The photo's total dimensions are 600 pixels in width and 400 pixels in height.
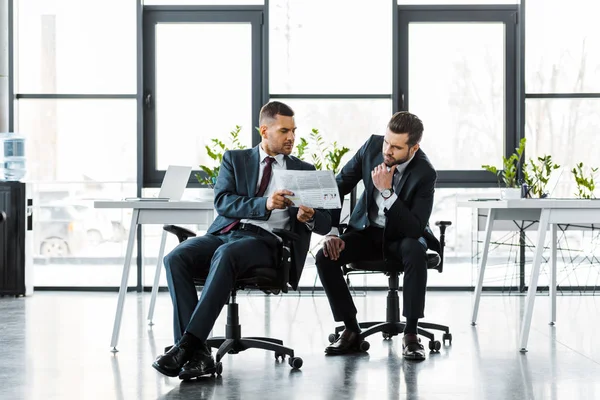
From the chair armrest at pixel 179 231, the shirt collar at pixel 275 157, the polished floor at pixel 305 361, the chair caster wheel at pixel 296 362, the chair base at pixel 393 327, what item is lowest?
the polished floor at pixel 305 361

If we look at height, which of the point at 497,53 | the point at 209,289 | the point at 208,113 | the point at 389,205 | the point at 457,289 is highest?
the point at 497,53

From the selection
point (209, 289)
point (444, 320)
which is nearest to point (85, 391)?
point (209, 289)

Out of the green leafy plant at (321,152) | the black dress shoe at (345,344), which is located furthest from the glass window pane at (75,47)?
the black dress shoe at (345,344)

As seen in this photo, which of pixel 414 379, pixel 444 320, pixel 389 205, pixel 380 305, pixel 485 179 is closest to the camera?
pixel 414 379

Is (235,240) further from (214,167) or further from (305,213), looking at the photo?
(214,167)

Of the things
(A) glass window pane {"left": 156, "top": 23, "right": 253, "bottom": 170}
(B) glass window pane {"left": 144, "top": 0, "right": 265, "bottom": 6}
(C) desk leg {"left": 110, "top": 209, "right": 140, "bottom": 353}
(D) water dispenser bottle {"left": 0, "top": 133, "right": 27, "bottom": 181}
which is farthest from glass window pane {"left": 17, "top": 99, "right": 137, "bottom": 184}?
(C) desk leg {"left": 110, "top": 209, "right": 140, "bottom": 353}

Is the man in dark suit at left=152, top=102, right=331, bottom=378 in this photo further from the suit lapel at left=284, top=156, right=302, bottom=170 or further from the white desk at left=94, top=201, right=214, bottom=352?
the white desk at left=94, top=201, right=214, bottom=352

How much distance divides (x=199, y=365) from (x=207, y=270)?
43 cm

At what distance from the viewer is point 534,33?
663 centimetres

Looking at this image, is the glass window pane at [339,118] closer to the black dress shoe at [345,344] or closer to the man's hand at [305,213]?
the black dress shoe at [345,344]

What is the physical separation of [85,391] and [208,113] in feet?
13.0

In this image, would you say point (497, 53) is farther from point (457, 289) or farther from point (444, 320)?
point (444, 320)

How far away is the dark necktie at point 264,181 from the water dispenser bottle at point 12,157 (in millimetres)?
3525

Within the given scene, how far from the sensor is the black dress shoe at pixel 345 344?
3.79 m
